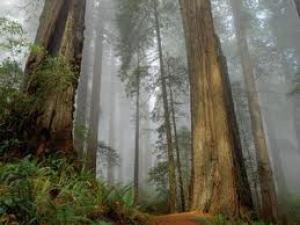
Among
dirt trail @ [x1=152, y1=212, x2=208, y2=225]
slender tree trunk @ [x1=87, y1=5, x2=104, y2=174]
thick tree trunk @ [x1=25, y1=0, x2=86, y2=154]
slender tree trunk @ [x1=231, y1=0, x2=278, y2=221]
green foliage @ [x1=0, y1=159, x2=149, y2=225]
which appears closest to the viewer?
green foliage @ [x1=0, y1=159, x2=149, y2=225]

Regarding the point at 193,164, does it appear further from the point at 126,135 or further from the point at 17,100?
the point at 126,135

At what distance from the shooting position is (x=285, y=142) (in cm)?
3303

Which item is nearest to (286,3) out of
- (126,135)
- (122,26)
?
(122,26)

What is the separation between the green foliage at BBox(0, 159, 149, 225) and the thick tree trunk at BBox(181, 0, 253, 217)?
1.96 metres

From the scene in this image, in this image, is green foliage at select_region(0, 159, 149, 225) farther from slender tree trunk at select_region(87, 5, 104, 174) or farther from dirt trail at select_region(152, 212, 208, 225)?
slender tree trunk at select_region(87, 5, 104, 174)

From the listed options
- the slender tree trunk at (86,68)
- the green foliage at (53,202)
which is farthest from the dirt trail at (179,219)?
the slender tree trunk at (86,68)

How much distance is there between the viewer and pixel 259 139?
12719 mm

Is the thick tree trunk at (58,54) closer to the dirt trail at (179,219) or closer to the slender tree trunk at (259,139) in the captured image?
the dirt trail at (179,219)

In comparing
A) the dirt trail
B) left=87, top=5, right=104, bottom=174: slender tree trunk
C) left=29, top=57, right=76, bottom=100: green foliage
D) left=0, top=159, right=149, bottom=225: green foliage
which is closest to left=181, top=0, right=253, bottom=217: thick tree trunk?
the dirt trail

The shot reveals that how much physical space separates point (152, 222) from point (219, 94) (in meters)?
3.32

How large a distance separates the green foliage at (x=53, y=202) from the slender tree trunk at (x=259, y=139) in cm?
630

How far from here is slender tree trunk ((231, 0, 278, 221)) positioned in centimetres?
1085

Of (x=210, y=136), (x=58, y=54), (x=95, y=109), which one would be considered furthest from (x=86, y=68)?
(x=210, y=136)

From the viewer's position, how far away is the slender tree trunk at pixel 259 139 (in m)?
10.8
